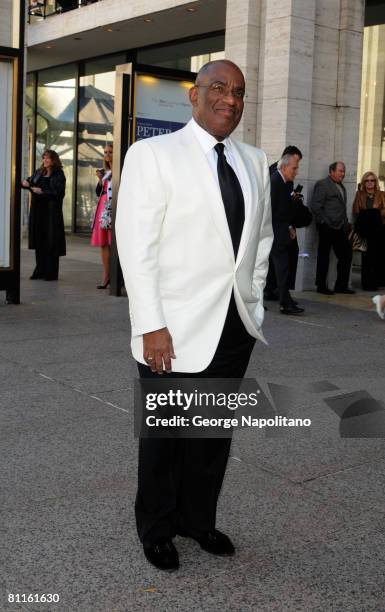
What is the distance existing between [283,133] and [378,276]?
9.61 feet

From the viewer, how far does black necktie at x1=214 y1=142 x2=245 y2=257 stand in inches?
121

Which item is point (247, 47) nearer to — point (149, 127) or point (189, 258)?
point (149, 127)

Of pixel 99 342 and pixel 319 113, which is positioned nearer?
pixel 99 342

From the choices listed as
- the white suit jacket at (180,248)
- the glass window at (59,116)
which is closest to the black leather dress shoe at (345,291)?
the white suit jacket at (180,248)

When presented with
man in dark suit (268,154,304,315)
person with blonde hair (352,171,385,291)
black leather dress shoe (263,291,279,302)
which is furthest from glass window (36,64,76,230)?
man in dark suit (268,154,304,315)

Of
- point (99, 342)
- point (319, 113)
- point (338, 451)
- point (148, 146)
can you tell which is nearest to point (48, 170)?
point (319, 113)

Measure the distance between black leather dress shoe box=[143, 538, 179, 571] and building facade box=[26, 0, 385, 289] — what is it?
8800mm

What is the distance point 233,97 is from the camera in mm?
3002

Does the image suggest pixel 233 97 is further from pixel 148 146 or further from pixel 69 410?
pixel 69 410

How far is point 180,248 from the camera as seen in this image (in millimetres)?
3018

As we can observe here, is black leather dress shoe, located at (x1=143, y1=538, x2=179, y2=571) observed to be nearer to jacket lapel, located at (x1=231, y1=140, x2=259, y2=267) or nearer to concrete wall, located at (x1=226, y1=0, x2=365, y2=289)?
jacket lapel, located at (x1=231, y1=140, x2=259, y2=267)

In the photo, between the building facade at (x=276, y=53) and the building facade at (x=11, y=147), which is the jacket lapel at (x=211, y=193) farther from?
the building facade at (x=276, y=53)

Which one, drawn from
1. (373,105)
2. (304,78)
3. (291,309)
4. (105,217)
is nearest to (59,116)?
(373,105)

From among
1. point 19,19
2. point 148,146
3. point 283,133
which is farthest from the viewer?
point 283,133
